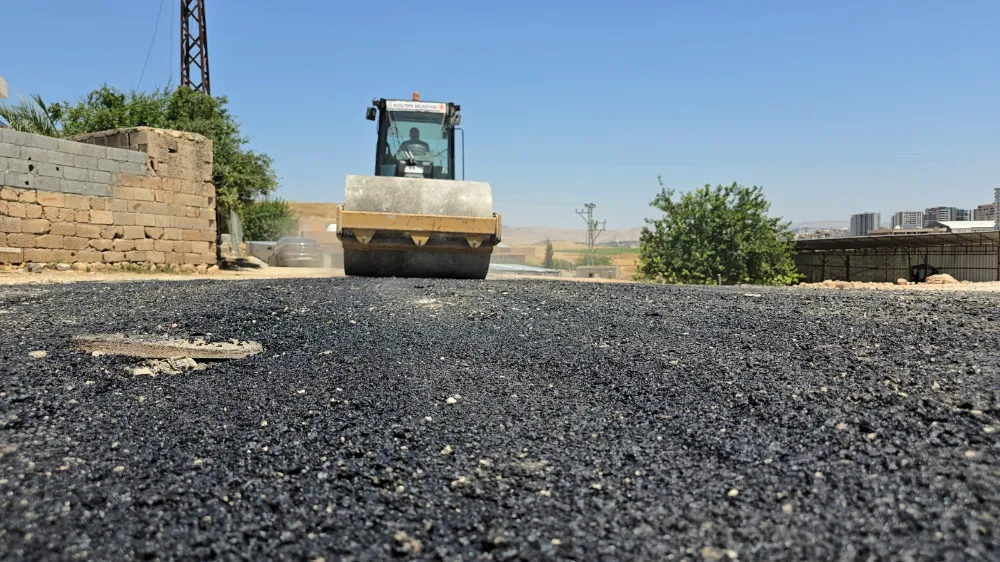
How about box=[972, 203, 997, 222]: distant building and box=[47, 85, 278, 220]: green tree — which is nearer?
box=[47, 85, 278, 220]: green tree

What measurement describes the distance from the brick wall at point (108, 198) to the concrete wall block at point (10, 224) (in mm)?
13

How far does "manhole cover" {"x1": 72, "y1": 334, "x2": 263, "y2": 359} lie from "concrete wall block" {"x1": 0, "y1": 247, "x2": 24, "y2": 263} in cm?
760

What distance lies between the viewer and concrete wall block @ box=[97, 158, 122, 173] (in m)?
11.3

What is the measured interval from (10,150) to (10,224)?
1.17 meters

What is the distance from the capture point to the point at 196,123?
55.9 feet

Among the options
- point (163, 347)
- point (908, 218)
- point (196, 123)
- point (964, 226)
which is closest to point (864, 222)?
point (908, 218)

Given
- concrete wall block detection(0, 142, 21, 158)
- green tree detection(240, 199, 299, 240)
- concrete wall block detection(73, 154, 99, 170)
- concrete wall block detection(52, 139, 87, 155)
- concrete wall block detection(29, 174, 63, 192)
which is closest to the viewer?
concrete wall block detection(0, 142, 21, 158)

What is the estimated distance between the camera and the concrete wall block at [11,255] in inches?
397

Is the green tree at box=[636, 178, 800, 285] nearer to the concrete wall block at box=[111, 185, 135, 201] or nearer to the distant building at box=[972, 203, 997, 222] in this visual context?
the concrete wall block at box=[111, 185, 135, 201]

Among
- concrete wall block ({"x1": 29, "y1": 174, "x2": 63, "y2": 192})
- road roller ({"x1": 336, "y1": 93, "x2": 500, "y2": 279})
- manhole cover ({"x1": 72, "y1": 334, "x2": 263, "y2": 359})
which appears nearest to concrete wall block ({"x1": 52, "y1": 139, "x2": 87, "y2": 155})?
concrete wall block ({"x1": 29, "y1": 174, "x2": 63, "y2": 192})

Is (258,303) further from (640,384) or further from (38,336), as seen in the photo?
(640,384)

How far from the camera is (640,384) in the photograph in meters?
3.37

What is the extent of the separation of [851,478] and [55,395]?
3710mm

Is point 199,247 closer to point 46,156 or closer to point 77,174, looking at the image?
point 77,174
